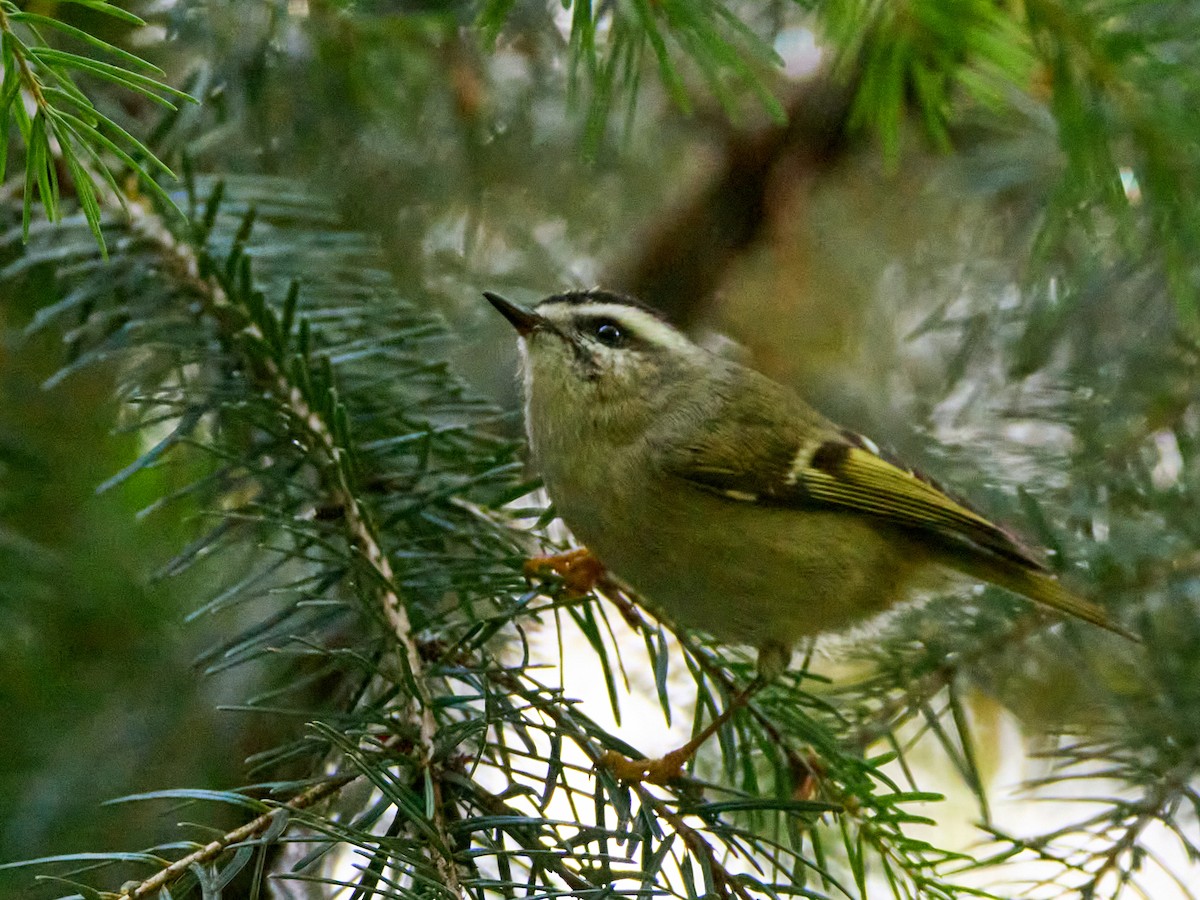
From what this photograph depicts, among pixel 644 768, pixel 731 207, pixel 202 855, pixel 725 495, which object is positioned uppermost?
pixel 731 207

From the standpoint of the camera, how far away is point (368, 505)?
119 centimetres

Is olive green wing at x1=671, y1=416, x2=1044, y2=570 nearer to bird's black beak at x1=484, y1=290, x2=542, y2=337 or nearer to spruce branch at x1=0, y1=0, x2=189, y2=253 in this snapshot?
bird's black beak at x1=484, y1=290, x2=542, y2=337

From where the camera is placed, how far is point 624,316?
5.36 feet

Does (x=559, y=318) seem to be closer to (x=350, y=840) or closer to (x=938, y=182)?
(x=938, y=182)

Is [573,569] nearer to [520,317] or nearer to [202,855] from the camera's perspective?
[520,317]

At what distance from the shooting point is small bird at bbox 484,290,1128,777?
1.43 m

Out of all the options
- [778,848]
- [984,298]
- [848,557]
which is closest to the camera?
[778,848]

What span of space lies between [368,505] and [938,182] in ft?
4.00

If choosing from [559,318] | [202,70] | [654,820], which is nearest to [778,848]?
[654,820]

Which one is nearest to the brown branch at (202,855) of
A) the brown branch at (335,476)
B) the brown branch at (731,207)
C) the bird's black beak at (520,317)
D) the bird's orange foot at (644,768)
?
the brown branch at (335,476)

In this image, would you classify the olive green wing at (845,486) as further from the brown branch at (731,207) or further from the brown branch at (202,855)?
the brown branch at (202,855)

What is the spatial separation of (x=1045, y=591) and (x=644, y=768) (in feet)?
2.14

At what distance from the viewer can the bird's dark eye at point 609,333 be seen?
1.64 meters

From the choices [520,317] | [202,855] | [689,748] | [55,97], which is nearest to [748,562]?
[689,748]
